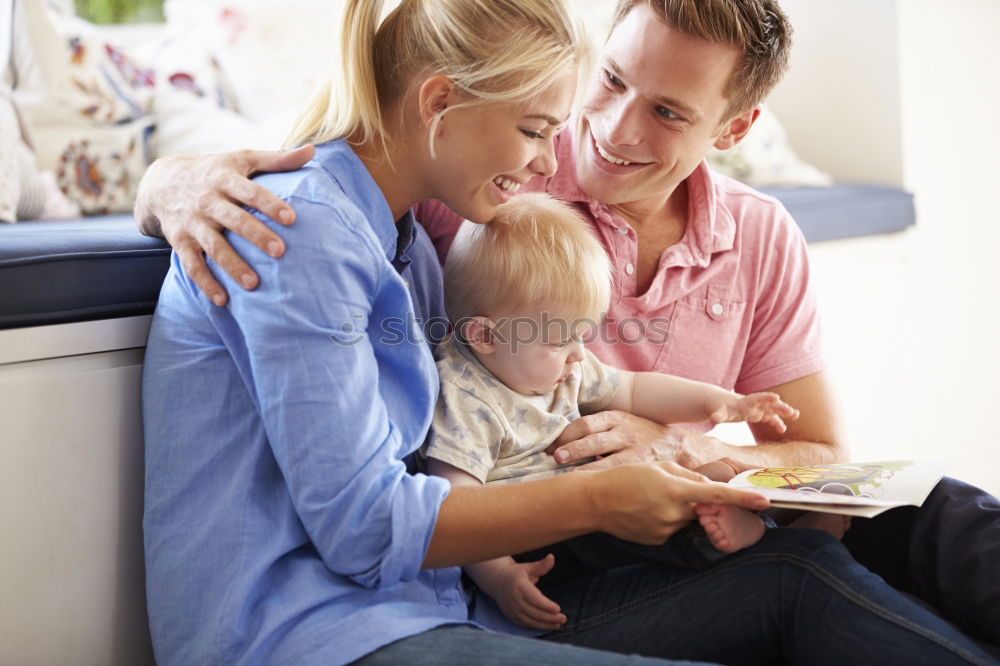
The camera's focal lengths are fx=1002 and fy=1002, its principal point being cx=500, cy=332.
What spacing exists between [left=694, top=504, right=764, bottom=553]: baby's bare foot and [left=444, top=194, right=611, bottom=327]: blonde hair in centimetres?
30

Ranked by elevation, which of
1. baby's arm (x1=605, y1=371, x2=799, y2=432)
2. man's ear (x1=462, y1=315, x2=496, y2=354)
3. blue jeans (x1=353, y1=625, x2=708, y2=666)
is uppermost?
man's ear (x1=462, y1=315, x2=496, y2=354)

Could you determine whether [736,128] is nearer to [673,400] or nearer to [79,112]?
[673,400]

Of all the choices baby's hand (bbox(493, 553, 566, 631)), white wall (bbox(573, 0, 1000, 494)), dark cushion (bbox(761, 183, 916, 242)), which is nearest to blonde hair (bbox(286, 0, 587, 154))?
baby's hand (bbox(493, 553, 566, 631))

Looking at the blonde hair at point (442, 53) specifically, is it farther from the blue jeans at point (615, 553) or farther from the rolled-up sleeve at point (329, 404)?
the blue jeans at point (615, 553)

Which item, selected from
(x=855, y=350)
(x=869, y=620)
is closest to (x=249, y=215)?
(x=869, y=620)

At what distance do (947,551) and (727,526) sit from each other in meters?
0.30

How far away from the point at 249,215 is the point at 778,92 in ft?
8.44

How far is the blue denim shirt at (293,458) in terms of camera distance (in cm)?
96

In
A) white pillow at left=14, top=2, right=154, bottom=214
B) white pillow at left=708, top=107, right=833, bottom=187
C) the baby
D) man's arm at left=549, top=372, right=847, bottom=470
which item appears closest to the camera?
the baby

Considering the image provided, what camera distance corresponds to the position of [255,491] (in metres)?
1.02

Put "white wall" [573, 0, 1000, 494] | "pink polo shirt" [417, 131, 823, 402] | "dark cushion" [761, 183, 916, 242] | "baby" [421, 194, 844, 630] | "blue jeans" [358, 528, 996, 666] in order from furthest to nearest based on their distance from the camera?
"white wall" [573, 0, 1000, 494]
"dark cushion" [761, 183, 916, 242]
"pink polo shirt" [417, 131, 823, 402]
"baby" [421, 194, 844, 630]
"blue jeans" [358, 528, 996, 666]

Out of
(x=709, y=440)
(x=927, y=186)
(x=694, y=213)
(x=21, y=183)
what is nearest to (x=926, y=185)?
(x=927, y=186)

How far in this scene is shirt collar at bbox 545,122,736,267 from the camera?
1.47 meters

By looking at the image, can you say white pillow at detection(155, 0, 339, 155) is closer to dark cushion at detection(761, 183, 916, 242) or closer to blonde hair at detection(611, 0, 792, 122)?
blonde hair at detection(611, 0, 792, 122)
